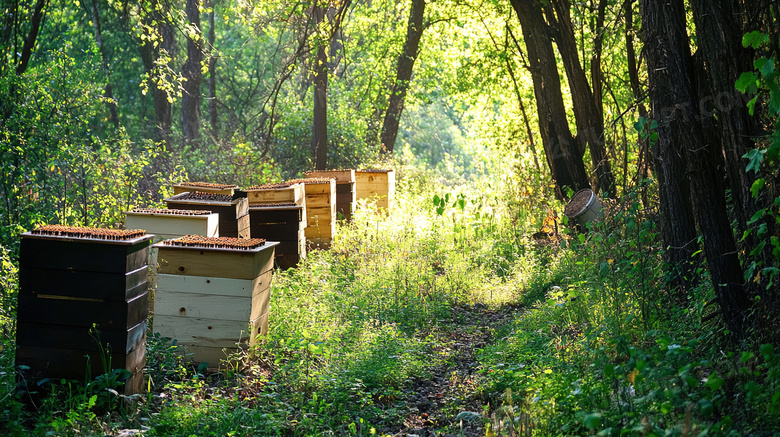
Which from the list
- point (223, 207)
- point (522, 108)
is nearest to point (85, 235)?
point (223, 207)

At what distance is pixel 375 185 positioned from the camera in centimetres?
1199

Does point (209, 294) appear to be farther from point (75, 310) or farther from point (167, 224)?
point (167, 224)

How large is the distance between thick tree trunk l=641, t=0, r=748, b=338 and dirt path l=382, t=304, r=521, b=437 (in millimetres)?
1863

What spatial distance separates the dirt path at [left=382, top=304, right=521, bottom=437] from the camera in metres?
4.56

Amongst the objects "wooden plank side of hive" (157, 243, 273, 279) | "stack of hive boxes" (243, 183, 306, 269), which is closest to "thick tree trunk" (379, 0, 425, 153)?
"stack of hive boxes" (243, 183, 306, 269)

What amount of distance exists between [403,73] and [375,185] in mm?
6952

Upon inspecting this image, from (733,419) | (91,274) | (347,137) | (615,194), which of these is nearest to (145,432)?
(91,274)

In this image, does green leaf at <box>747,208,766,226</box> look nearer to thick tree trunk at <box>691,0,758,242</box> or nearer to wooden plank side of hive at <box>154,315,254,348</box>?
thick tree trunk at <box>691,0,758,242</box>

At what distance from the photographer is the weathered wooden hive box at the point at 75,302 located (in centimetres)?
436

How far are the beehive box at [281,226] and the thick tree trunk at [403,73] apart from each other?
8356 millimetres

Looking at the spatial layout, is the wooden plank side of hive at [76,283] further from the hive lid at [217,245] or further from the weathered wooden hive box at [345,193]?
the weathered wooden hive box at [345,193]

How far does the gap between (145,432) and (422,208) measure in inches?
396

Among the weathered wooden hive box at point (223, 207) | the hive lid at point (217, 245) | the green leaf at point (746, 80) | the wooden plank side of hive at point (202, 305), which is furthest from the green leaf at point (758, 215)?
the weathered wooden hive box at point (223, 207)

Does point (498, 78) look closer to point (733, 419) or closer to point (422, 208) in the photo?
point (422, 208)
